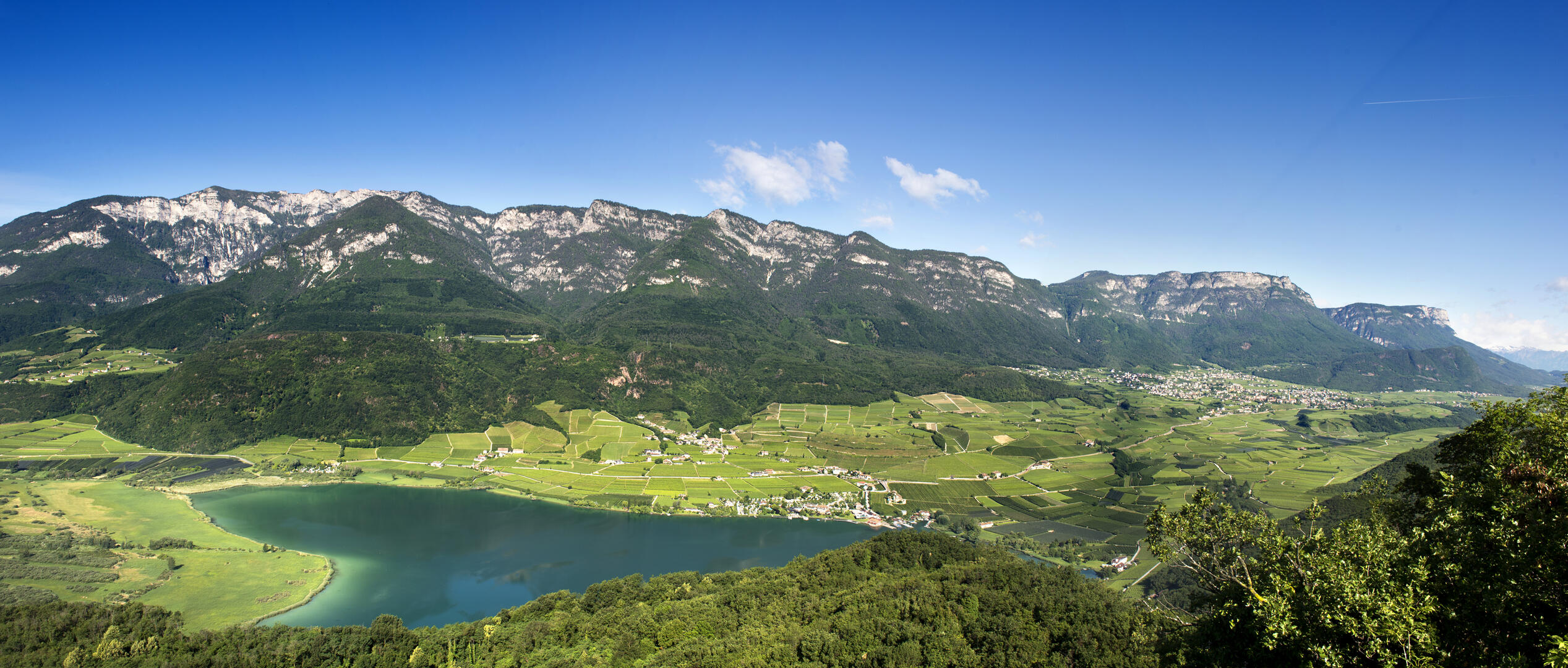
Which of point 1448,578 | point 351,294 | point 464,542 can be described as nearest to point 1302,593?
point 1448,578

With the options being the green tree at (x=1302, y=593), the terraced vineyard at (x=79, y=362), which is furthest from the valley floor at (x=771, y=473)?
the green tree at (x=1302, y=593)

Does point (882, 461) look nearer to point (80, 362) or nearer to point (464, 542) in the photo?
point (464, 542)

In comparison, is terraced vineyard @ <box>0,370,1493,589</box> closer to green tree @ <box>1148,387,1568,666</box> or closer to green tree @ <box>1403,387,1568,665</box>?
green tree @ <box>1148,387,1568,666</box>

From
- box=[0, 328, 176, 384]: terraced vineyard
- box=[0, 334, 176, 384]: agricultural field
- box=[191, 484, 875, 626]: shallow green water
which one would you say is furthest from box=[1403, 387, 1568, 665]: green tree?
box=[0, 328, 176, 384]: terraced vineyard

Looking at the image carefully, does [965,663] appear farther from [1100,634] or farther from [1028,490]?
[1028,490]

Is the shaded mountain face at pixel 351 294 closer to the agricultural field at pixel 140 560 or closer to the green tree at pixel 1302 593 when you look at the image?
the agricultural field at pixel 140 560

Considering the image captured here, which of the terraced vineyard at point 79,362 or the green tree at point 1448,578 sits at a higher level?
the green tree at point 1448,578
